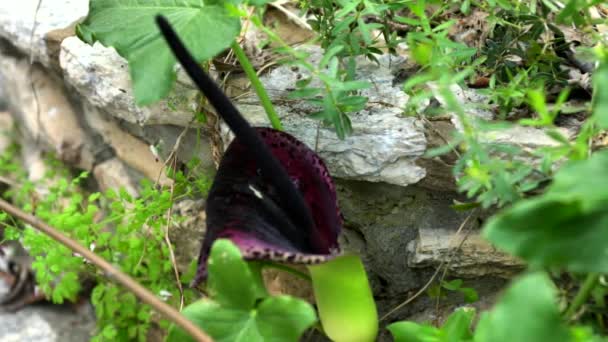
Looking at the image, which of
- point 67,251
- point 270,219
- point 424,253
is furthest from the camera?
point 67,251

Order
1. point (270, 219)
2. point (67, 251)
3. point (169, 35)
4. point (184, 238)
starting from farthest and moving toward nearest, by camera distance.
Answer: point (184, 238) < point (67, 251) < point (270, 219) < point (169, 35)

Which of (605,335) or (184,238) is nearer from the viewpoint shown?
(605,335)

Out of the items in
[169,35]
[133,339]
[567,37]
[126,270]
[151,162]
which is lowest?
[133,339]

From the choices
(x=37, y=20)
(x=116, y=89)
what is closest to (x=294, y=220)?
(x=116, y=89)

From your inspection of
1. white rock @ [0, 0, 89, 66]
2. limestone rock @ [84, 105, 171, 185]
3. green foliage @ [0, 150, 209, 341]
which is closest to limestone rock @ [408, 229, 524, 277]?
green foliage @ [0, 150, 209, 341]

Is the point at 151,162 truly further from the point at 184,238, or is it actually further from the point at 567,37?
the point at 567,37

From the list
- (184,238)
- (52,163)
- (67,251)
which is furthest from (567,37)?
(52,163)

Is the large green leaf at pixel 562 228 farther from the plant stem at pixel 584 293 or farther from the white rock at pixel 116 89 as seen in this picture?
the white rock at pixel 116 89
